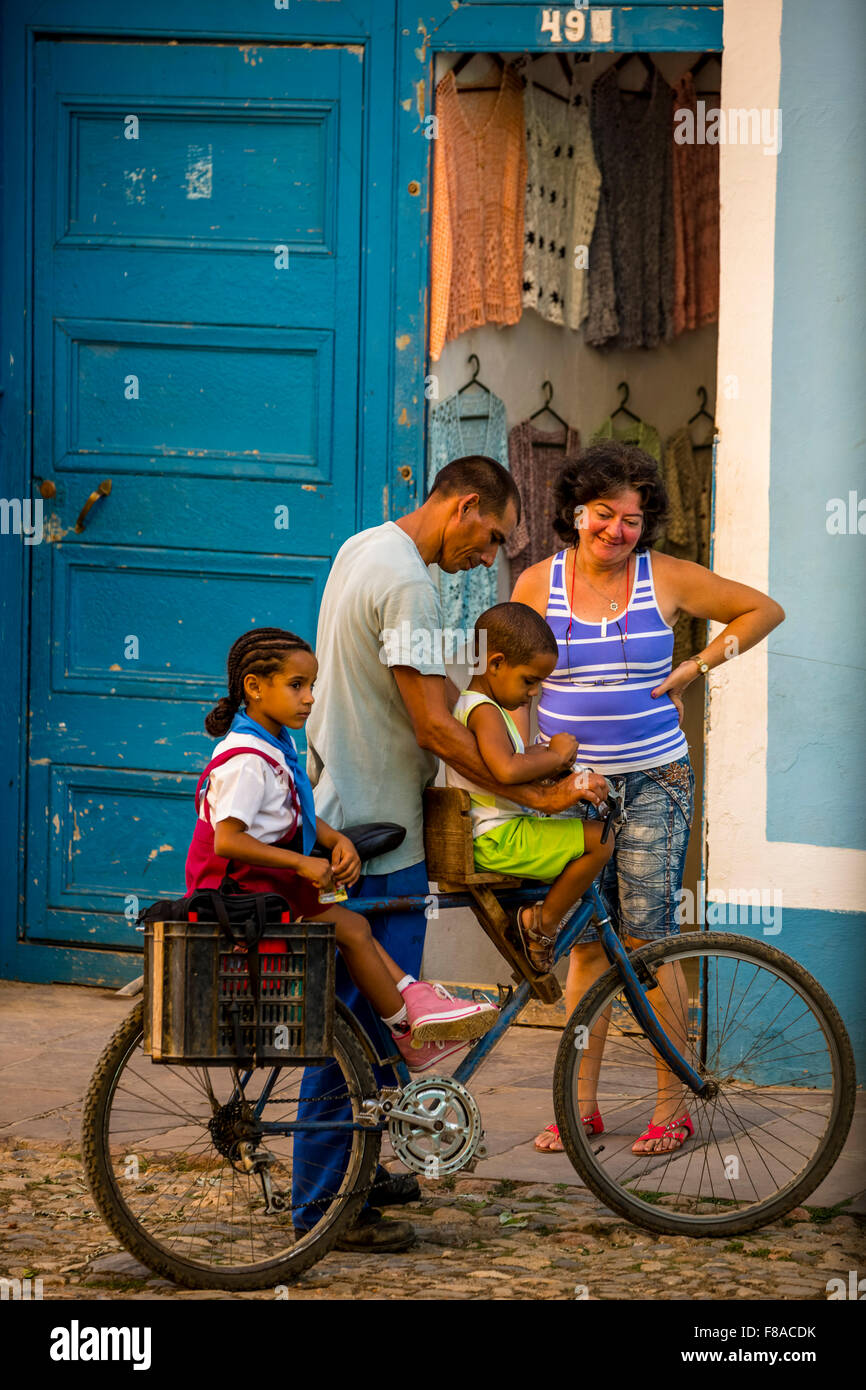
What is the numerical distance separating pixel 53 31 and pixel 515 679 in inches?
147

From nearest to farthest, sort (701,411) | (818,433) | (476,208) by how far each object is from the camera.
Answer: (818,433) → (476,208) → (701,411)

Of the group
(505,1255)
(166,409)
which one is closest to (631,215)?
(166,409)

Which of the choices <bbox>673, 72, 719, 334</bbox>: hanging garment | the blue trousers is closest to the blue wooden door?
<bbox>673, 72, 719, 334</bbox>: hanging garment

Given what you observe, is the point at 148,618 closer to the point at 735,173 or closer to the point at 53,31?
the point at 53,31

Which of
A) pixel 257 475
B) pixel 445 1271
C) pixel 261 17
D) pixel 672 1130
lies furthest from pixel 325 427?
pixel 445 1271

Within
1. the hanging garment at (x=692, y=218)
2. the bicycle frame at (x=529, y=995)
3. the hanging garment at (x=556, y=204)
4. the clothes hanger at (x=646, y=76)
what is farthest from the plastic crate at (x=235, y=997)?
A: the clothes hanger at (x=646, y=76)

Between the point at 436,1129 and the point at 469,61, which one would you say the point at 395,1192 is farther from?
the point at 469,61

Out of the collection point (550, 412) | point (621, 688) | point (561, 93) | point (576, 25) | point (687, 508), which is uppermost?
point (561, 93)

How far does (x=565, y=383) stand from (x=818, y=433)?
2.18 meters

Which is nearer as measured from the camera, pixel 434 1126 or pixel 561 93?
pixel 434 1126

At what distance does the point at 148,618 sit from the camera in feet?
21.3

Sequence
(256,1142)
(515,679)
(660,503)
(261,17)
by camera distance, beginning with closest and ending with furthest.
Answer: (256,1142) → (515,679) → (660,503) → (261,17)

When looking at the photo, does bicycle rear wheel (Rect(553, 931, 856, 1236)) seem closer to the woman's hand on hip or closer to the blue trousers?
the blue trousers

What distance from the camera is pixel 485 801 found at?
4.12 meters
